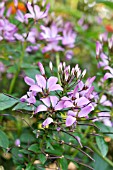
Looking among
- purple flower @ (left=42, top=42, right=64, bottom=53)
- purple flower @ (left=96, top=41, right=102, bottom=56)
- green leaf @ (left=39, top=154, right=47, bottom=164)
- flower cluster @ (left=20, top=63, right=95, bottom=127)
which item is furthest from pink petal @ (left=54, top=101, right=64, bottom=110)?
purple flower @ (left=42, top=42, right=64, bottom=53)

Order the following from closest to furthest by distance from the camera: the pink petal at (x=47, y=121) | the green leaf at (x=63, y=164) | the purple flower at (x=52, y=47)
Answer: the pink petal at (x=47, y=121), the green leaf at (x=63, y=164), the purple flower at (x=52, y=47)

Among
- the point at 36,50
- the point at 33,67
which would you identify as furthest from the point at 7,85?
the point at 33,67

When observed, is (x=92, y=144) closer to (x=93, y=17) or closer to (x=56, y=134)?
(x=56, y=134)

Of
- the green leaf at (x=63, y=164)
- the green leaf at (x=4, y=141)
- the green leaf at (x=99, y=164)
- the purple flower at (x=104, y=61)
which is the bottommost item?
the green leaf at (x=99, y=164)

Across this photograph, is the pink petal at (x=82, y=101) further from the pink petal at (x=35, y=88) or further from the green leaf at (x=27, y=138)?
the green leaf at (x=27, y=138)

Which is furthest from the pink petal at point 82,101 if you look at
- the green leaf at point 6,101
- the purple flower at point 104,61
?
the purple flower at point 104,61

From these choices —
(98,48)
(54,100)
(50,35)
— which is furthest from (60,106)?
(50,35)

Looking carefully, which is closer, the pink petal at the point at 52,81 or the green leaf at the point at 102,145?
the pink petal at the point at 52,81

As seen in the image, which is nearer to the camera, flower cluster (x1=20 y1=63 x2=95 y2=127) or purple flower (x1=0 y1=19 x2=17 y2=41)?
flower cluster (x1=20 y1=63 x2=95 y2=127)

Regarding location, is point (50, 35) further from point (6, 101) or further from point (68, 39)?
point (6, 101)

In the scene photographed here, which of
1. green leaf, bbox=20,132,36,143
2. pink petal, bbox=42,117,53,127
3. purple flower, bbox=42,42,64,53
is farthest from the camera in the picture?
purple flower, bbox=42,42,64,53

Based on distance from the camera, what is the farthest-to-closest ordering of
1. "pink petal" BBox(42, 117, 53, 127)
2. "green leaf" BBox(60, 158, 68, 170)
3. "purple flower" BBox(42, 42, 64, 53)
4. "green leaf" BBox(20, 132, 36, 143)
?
"purple flower" BBox(42, 42, 64, 53) → "green leaf" BBox(20, 132, 36, 143) → "green leaf" BBox(60, 158, 68, 170) → "pink petal" BBox(42, 117, 53, 127)

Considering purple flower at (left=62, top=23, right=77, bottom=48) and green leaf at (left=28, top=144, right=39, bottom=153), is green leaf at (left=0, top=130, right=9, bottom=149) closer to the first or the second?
green leaf at (left=28, top=144, right=39, bottom=153)
